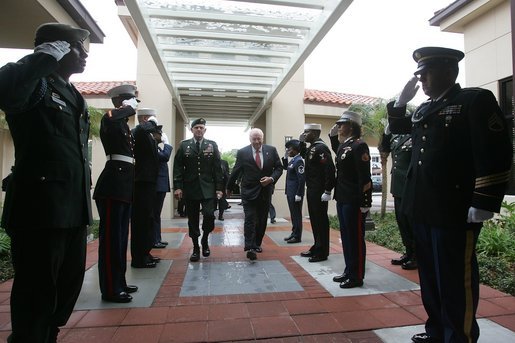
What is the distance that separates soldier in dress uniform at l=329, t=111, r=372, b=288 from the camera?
11.3ft

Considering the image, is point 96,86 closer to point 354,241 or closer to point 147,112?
point 147,112

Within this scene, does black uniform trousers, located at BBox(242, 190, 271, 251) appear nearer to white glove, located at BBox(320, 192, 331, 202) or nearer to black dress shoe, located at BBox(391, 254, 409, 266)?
white glove, located at BBox(320, 192, 331, 202)

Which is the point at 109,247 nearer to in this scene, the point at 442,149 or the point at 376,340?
the point at 376,340

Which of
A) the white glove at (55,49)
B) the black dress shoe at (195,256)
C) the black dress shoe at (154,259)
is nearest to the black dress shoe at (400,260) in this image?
the black dress shoe at (195,256)

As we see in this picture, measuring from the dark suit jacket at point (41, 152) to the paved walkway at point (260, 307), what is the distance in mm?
1060

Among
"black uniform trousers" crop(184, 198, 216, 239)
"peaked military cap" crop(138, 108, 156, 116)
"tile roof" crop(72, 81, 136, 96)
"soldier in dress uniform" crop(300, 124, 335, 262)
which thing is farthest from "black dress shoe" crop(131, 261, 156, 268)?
"tile roof" crop(72, 81, 136, 96)

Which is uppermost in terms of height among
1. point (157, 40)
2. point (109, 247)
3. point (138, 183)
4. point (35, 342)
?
point (157, 40)

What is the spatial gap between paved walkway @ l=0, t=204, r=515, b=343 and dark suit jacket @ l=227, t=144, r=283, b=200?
954mm

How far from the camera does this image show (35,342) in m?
1.70

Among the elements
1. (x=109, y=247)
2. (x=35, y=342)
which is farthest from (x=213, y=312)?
(x=35, y=342)

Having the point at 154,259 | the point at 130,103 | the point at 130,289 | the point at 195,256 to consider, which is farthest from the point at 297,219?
the point at 130,103

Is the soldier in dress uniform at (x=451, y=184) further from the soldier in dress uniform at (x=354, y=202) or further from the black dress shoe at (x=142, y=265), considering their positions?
the black dress shoe at (x=142, y=265)

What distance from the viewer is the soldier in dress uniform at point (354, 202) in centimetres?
344

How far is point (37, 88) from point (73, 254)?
0.96m
